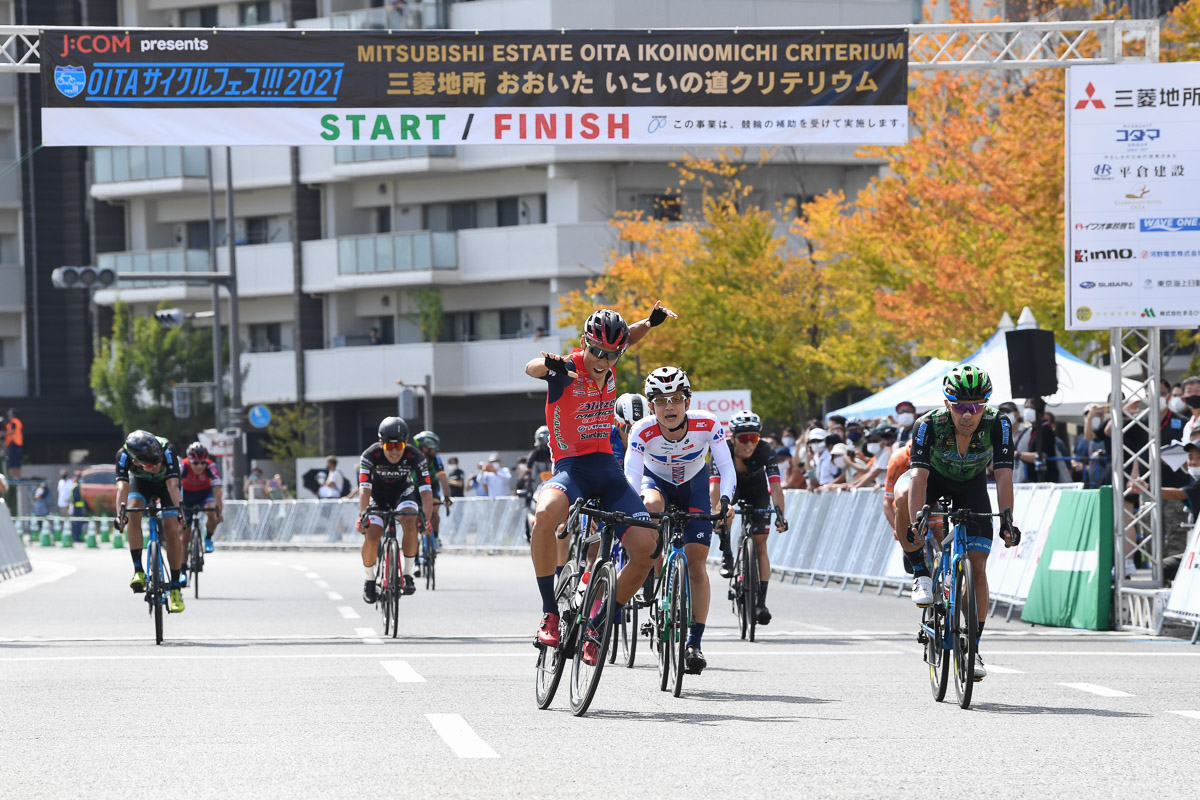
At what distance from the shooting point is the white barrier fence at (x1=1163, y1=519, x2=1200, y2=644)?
1533cm

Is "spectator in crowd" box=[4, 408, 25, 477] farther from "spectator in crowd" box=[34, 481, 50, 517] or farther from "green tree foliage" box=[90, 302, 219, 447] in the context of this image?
"green tree foliage" box=[90, 302, 219, 447]

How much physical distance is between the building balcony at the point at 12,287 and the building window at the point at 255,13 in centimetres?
1314

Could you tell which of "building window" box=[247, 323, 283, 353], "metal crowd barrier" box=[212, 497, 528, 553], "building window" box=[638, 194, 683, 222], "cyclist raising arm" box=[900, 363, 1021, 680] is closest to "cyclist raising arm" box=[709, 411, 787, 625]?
"cyclist raising arm" box=[900, 363, 1021, 680]

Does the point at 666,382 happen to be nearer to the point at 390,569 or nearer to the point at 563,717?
the point at 563,717

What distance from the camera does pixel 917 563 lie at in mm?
11266

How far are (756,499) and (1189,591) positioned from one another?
3342 mm

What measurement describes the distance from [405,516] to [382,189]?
45.6 m

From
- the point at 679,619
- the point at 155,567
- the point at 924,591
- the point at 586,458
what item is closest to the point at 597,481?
the point at 586,458

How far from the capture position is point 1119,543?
16500 millimetres

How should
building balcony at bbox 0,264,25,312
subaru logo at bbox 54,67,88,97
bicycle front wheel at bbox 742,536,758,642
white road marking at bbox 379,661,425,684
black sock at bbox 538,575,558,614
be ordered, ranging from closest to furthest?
black sock at bbox 538,575,558,614 → white road marking at bbox 379,661,425,684 → bicycle front wheel at bbox 742,536,758,642 → subaru logo at bbox 54,67,88,97 → building balcony at bbox 0,264,25,312

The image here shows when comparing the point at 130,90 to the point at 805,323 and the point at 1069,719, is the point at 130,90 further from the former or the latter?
the point at 805,323

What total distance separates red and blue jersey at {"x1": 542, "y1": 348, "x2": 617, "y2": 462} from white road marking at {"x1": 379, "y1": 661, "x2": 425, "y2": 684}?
7.69 ft

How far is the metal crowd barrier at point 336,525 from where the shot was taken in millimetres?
36750

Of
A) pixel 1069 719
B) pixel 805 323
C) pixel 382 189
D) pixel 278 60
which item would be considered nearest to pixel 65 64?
pixel 278 60
